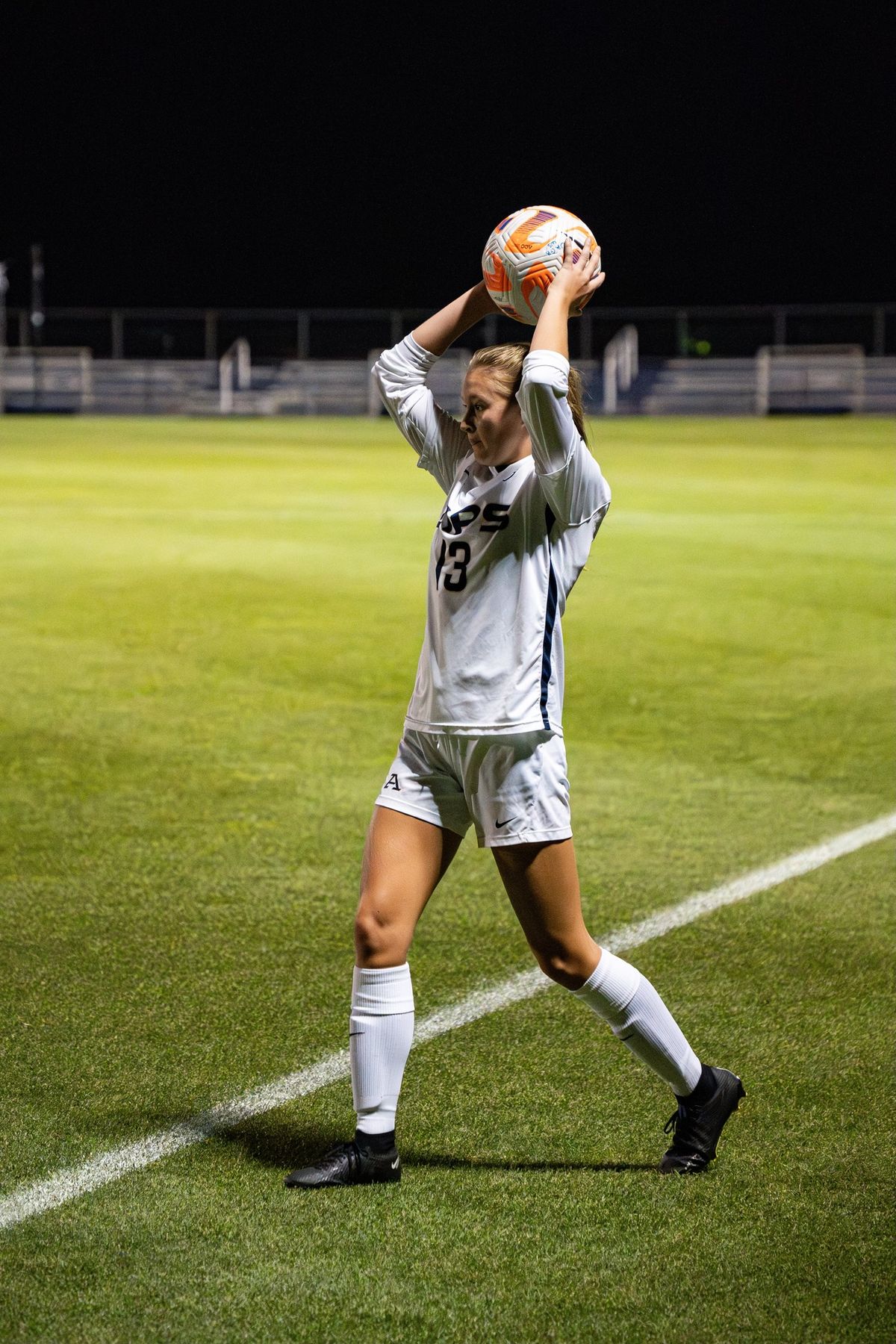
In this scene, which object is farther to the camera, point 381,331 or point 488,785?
point 381,331

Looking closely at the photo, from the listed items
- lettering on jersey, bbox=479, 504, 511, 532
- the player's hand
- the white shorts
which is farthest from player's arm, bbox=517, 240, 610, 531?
the white shorts

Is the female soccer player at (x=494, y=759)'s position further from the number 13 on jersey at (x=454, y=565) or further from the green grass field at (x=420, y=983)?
the green grass field at (x=420, y=983)

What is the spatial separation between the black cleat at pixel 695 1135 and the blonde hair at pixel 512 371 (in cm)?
163

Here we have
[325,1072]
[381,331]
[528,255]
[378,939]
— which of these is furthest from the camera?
[381,331]

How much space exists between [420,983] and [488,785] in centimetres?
166

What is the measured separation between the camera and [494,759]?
3725 mm

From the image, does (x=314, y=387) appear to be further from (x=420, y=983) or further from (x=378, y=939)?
(x=378, y=939)

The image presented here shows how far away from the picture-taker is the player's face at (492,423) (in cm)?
374

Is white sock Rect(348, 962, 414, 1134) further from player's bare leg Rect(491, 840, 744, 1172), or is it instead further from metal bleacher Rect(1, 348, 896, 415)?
metal bleacher Rect(1, 348, 896, 415)

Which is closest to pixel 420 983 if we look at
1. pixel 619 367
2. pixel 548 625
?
pixel 548 625

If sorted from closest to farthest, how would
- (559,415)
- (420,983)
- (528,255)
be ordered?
(559,415) < (528,255) < (420,983)

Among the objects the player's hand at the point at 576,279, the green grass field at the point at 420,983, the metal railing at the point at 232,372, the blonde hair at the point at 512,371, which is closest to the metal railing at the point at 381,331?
the metal railing at the point at 232,372

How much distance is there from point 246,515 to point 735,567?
6.72 m

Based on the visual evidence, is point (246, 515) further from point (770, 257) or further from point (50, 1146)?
point (770, 257)
